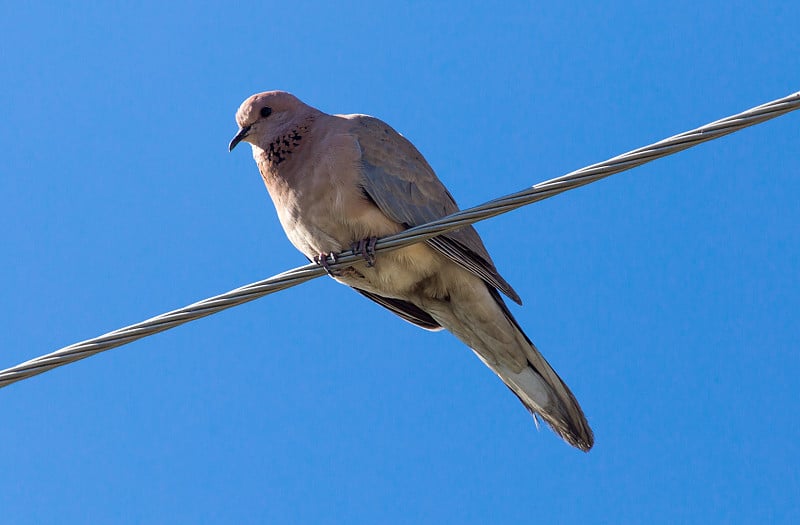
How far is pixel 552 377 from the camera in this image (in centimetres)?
528

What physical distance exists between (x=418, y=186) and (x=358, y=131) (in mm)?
388

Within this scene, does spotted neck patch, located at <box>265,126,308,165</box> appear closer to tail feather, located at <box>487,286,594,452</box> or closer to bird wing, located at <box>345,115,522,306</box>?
bird wing, located at <box>345,115,522,306</box>

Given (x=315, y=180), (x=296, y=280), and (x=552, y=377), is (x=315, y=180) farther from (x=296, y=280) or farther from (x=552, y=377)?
(x=552, y=377)

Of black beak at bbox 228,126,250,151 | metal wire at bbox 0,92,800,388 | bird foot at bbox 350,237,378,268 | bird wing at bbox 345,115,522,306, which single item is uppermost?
black beak at bbox 228,126,250,151

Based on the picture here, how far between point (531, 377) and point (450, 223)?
174 cm

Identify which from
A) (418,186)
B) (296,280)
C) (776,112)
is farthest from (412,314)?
(776,112)

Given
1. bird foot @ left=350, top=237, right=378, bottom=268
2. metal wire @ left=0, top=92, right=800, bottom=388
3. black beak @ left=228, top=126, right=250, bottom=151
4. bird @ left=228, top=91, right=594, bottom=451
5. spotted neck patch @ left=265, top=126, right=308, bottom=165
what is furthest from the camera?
black beak @ left=228, top=126, right=250, bottom=151

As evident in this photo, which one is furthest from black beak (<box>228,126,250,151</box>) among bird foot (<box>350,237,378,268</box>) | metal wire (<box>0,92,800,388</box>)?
metal wire (<box>0,92,800,388</box>)

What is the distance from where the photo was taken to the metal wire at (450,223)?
134 inches

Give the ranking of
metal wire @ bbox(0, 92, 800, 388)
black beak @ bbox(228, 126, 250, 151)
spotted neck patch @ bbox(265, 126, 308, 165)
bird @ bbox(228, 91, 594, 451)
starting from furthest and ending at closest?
black beak @ bbox(228, 126, 250, 151) → spotted neck patch @ bbox(265, 126, 308, 165) → bird @ bbox(228, 91, 594, 451) → metal wire @ bbox(0, 92, 800, 388)

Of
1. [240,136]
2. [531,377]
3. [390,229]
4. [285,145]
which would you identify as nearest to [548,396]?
[531,377]

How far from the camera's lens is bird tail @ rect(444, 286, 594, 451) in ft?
17.1

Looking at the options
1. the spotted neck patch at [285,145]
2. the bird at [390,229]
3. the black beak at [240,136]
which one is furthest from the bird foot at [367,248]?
the black beak at [240,136]

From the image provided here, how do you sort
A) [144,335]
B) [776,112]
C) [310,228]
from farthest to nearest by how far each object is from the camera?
[310,228] → [144,335] → [776,112]
